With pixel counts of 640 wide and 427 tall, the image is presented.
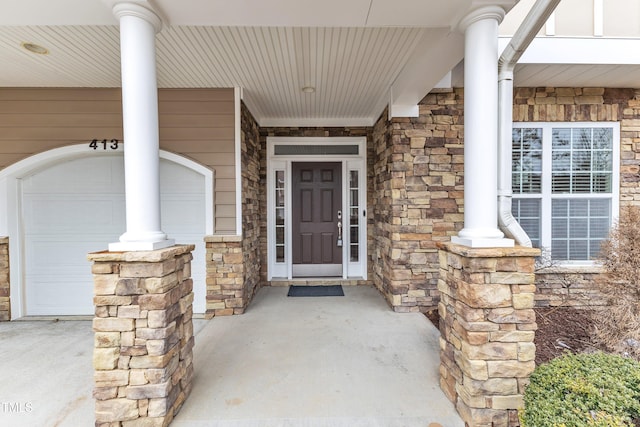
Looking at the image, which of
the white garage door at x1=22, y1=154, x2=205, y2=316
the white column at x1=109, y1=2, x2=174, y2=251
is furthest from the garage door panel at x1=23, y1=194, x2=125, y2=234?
the white column at x1=109, y1=2, x2=174, y2=251

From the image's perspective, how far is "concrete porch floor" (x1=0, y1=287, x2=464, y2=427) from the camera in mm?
1714

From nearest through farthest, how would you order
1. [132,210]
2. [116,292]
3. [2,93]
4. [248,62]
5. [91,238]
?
[116,292] → [132,210] → [248,62] → [2,93] → [91,238]

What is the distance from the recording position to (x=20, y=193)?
327 cm

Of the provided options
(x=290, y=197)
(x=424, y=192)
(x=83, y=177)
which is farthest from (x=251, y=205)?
(x=424, y=192)

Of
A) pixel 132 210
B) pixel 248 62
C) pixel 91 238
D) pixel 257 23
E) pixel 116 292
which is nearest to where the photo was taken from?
pixel 116 292

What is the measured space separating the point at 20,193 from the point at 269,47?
3280mm

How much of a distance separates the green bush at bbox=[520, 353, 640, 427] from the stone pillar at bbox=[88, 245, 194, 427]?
1.87 meters

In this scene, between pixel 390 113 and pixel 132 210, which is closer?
pixel 132 210

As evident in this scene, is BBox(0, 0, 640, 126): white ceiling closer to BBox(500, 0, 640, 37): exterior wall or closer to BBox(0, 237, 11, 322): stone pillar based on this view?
BBox(500, 0, 640, 37): exterior wall

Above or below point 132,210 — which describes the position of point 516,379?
below

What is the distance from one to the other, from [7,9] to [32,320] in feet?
10.2

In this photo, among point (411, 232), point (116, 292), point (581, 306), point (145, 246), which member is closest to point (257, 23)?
point (145, 246)

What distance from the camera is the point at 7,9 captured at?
168 cm

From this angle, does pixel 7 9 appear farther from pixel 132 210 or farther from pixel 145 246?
pixel 145 246
